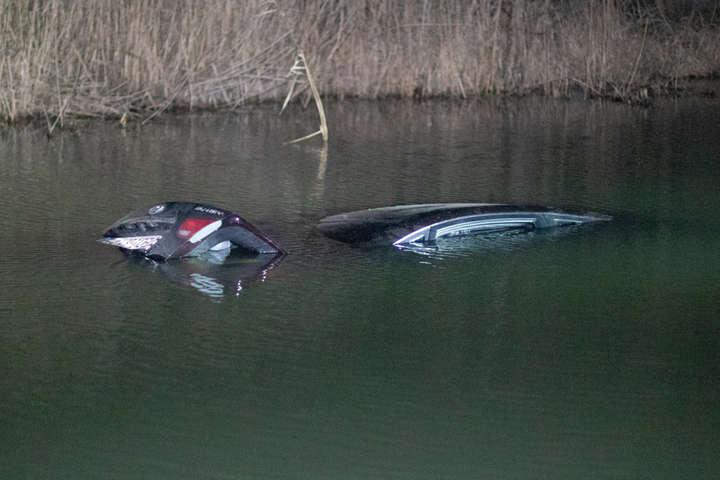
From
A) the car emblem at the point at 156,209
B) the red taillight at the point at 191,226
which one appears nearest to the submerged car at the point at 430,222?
the red taillight at the point at 191,226

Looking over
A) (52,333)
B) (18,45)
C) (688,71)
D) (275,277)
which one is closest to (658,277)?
(275,277)

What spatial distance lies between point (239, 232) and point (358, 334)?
111cm

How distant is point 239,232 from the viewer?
16.4 feet

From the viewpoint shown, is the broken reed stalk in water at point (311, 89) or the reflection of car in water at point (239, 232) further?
the broken reed stalk in water at point (311, 89)

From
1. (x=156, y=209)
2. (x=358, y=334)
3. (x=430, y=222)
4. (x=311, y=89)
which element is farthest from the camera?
(x=311, y=89)

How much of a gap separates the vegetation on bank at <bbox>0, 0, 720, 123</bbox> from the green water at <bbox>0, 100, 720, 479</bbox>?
4.59 ft

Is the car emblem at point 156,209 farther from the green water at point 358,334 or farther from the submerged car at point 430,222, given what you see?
the submerged car at point 430,222

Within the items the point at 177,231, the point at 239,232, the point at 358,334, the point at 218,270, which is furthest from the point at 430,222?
the point at 358,334

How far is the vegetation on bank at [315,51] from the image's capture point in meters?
8.55

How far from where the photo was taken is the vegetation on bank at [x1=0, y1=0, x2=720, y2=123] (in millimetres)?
8555

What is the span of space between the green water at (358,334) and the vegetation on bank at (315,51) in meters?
1.40

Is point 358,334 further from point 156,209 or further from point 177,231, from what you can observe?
point 156,209

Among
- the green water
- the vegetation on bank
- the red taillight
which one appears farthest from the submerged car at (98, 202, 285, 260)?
the vegetation on bank

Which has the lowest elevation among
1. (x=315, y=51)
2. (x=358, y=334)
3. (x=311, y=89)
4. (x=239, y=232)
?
(x=358, y=334)
